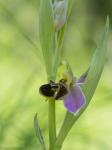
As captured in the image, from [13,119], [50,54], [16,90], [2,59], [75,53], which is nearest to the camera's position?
[50,54]

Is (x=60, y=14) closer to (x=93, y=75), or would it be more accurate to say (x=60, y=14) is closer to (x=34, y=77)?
(x=93, y=75)

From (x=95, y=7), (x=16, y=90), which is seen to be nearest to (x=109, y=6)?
(x=95, y=7)

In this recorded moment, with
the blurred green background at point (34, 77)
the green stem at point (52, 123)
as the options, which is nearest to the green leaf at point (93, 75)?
the green stem at point (52, 123)

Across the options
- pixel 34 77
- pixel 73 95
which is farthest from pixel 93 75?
pixel 34 77

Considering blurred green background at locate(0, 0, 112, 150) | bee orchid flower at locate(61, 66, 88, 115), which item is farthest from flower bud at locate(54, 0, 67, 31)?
blurred green background at locate(0, 0, 112, 150)

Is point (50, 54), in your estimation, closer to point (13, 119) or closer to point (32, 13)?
point (13, 119)

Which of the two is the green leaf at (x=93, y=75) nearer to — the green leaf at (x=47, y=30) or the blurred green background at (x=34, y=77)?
the green leaf at (x=47, y=30)
